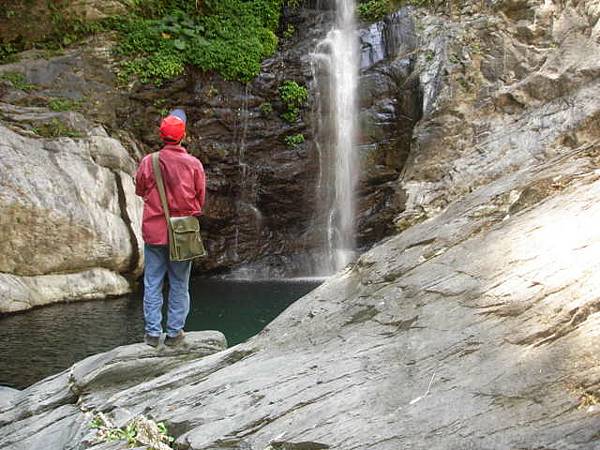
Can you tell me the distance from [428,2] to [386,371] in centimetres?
1201

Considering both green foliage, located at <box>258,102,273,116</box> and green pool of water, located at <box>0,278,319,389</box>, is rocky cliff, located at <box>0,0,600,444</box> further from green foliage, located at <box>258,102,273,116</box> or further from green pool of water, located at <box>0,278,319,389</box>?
green foliage, located at <box>258,102,273,116</box>

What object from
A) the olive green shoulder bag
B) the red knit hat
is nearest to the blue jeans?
the olive green shoulder bag

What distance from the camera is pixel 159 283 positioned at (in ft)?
15.6

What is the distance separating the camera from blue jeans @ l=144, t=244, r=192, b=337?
472cm

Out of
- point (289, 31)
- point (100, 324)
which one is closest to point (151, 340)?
point (100, 324)

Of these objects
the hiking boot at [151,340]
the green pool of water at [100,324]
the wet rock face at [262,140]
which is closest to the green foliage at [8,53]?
the wet rock face at [262,140]

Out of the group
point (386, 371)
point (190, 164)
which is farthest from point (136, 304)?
point (386, 371)

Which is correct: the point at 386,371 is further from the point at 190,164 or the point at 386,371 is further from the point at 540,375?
the point at 190,164

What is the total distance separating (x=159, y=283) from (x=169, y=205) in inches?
27.0

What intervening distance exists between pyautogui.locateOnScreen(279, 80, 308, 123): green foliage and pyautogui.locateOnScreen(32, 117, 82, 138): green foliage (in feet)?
14.6

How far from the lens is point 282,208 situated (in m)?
13.0

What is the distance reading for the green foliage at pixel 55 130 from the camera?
1098 centimetres

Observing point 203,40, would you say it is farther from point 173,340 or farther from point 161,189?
point 173,340

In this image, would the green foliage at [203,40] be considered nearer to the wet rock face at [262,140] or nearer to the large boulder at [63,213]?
the wet rock face at [262,140]
